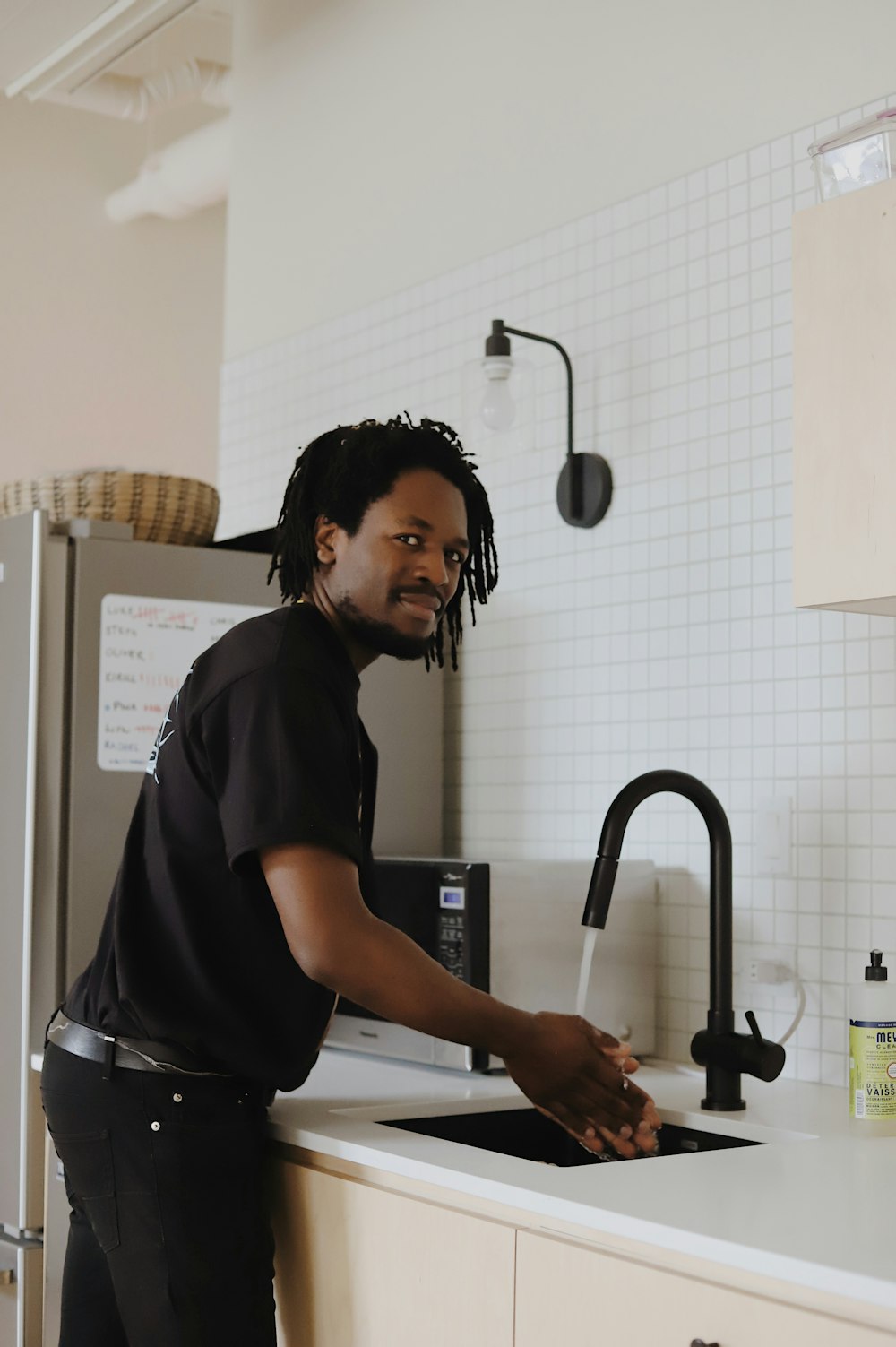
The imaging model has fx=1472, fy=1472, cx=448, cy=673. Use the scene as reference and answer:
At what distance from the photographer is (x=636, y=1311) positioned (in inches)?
48.1

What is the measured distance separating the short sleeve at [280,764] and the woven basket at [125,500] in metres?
1.04

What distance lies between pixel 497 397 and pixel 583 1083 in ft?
4.04

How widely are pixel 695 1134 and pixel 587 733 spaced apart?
81cm

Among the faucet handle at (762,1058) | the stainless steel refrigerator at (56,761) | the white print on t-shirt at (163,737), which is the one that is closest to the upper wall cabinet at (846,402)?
the faucet handle at (762,1058)

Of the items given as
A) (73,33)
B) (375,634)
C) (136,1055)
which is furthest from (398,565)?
(73,33)

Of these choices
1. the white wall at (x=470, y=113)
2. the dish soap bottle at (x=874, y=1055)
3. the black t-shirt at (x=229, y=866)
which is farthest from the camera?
the white wall at (x=470, y=113)

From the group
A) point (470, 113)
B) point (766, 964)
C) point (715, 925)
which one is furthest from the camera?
point (470, 113)

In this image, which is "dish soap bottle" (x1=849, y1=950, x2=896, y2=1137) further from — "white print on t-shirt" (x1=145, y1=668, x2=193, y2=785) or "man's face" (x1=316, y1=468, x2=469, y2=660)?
"white print on t-shirt" (x1=145, y1=668, x2=193, y2=785)

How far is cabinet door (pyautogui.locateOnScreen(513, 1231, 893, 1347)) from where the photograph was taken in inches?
43.3

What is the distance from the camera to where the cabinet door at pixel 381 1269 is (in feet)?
4.51

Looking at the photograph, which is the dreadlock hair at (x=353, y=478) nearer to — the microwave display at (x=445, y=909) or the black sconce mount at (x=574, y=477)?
the microwave display at (x=445, y=909)

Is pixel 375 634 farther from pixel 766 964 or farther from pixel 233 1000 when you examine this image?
pixel 766 964

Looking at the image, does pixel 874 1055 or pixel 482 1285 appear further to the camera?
pixel 874 1055

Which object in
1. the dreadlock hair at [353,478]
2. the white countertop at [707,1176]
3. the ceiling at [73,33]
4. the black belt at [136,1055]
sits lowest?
the white countertop at [707,1176]
